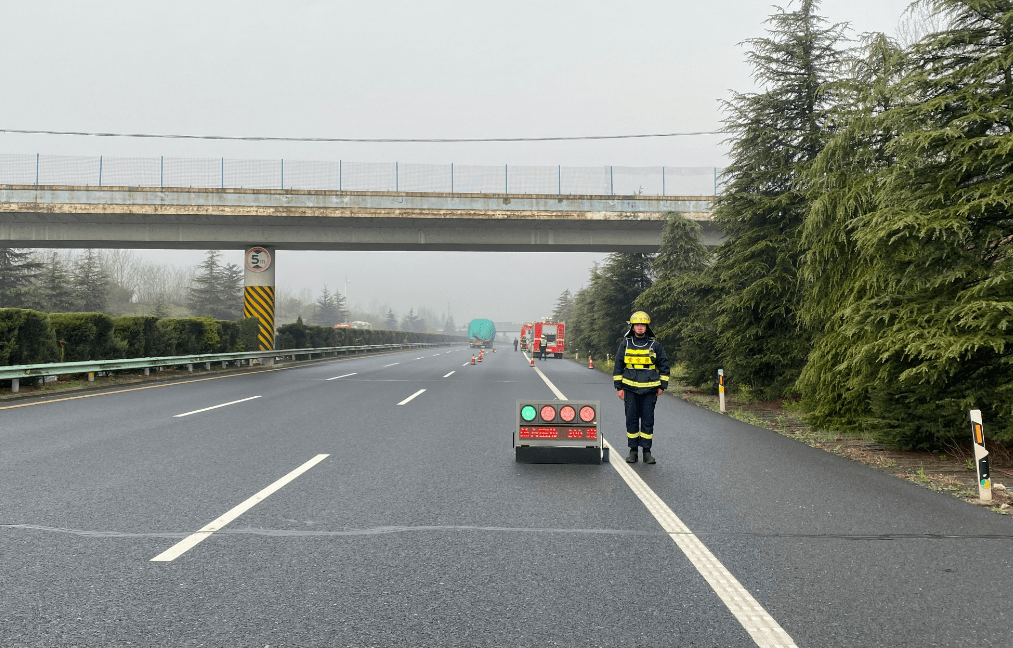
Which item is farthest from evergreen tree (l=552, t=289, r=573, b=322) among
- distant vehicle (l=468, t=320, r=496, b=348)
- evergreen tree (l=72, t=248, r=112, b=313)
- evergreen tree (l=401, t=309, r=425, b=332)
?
evergreen tree (l=401, t=309, r=425, b=332)

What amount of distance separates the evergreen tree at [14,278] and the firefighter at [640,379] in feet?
160

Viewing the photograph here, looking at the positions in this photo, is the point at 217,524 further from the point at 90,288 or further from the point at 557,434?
the point at 90,288

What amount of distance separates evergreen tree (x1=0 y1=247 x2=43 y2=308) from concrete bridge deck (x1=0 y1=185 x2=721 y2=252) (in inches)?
769

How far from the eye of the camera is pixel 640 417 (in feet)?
26.8

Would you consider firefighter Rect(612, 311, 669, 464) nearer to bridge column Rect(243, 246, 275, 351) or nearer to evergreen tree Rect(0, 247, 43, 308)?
bridge column Rect(243, 246, 275, 351)

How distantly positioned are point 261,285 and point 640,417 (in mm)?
24534

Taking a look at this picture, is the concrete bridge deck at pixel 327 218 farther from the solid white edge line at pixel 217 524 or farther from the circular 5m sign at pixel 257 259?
the solid white edge line at pixel 217 524

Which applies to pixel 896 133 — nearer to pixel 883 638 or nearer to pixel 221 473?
pixel 883 638

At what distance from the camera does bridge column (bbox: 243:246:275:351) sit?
28938mm

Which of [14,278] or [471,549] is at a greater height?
[14,278]

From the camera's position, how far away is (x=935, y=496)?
6.26 metres

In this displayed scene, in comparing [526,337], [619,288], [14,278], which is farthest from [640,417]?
[526,337]

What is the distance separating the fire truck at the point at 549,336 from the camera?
50469 mm

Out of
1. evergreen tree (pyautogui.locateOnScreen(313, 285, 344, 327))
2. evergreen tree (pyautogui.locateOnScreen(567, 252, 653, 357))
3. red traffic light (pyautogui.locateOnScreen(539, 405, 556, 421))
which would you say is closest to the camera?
red traffic light (pyautogui.locateOnScreen(539, 405, 556, 421))
